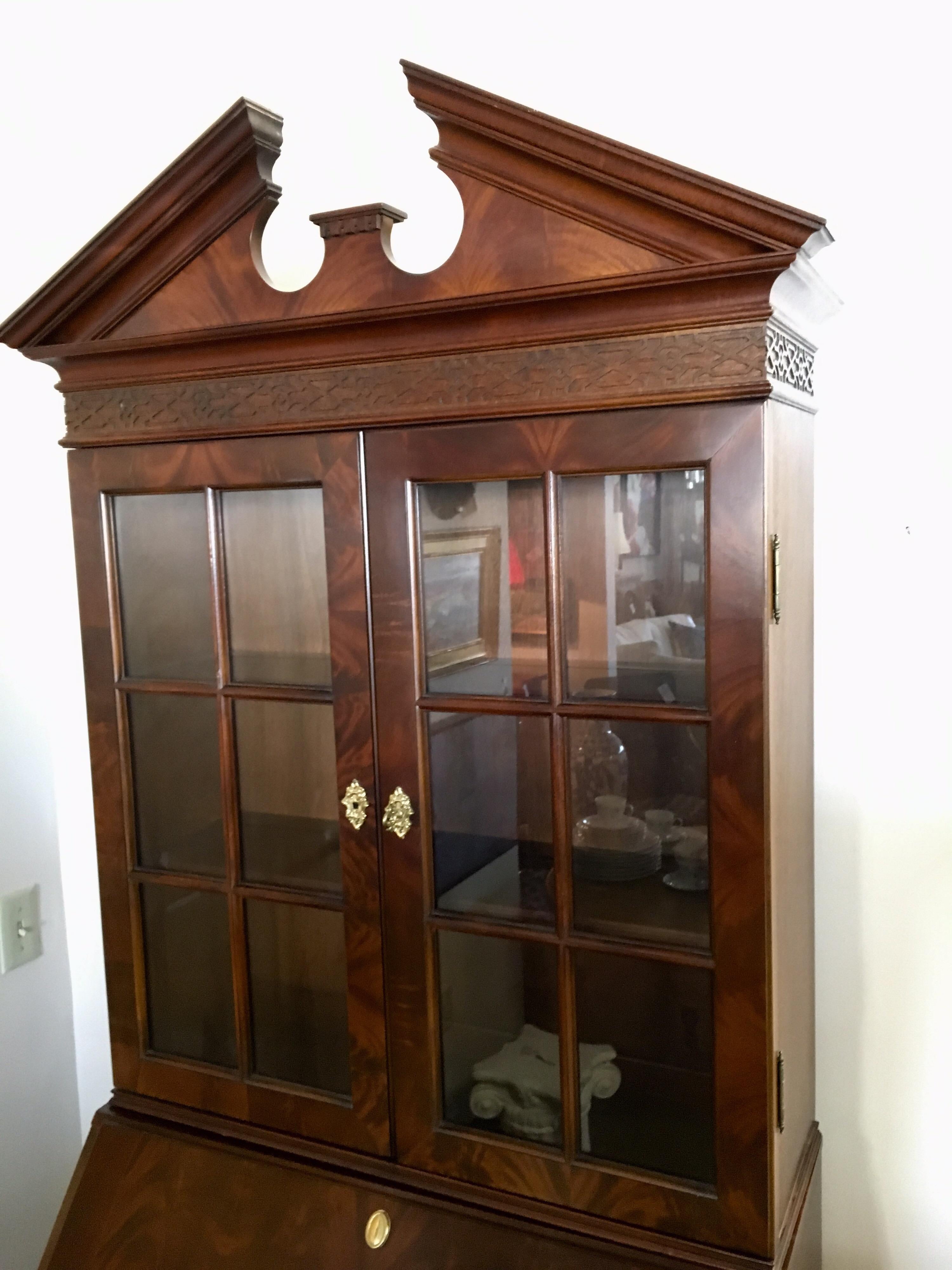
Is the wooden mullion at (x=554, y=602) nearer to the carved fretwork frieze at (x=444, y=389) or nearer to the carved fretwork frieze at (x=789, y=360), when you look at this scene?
the carved fretwork frieze at (x=444, y=389)

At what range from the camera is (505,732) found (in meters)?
1.05

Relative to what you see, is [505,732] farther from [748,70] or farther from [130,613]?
[748,70]

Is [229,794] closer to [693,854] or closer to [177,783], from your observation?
[177,783]

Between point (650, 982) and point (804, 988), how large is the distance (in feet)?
0.77

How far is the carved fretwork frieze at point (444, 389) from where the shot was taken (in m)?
0.90

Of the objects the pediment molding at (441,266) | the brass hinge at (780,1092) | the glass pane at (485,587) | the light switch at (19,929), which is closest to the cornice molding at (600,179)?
the pediment molding at (441,266)

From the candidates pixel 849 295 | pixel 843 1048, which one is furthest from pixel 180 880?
pixel 849 295

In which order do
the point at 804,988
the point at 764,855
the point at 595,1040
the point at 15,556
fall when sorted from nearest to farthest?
the point at 764,855 → the point at 595,1040 → the point at 804,988 → the point at 15,556

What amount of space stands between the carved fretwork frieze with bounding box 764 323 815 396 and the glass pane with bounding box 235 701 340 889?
58cm

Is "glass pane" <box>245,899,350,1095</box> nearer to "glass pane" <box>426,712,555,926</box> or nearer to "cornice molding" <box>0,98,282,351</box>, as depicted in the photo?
"glass pane" <box>426,712,555,926</box>

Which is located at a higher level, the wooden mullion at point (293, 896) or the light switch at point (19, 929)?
the wooden mullion at point (293, 896)

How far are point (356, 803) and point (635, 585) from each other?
0.37 m

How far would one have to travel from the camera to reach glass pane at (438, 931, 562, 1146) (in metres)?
1.06

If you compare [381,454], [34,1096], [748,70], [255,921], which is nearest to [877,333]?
[748,70]
